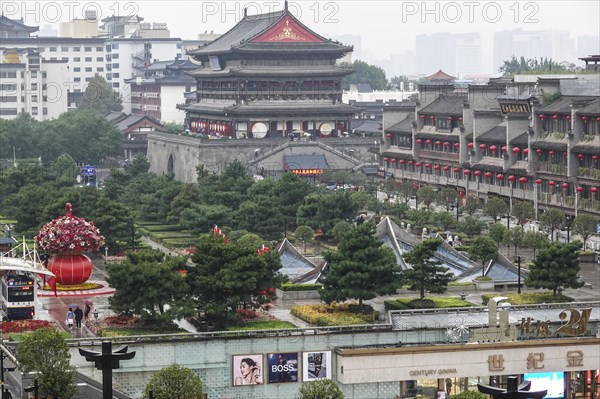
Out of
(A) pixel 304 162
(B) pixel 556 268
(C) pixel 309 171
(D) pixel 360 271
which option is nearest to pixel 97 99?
(A) pixel 304 162

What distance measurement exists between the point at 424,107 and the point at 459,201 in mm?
17409

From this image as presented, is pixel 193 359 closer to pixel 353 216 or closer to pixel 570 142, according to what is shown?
pixel 353 216

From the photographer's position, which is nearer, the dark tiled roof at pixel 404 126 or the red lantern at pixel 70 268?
the red lantern at pixel 70 268

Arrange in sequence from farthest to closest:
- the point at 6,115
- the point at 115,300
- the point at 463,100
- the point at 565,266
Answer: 1. the point at 6,115
2. the point at 463,100
3. the point at 565,266
4. the point at 115,300

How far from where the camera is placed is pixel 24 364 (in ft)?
149

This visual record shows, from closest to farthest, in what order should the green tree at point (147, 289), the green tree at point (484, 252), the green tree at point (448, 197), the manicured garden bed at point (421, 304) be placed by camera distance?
1. the green tree at point (147, 289)
2. the manicured garden bed at point (421, 304)
3. the green tree at point (484, 252)
4. the green tree at point (448, 197)

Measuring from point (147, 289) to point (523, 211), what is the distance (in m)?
36.0

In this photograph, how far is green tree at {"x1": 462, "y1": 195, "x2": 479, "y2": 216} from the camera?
3553 inches

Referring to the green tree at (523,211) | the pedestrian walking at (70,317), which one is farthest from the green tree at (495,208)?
the pedestrian walking at (70,317)

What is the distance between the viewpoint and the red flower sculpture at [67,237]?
6474 cm

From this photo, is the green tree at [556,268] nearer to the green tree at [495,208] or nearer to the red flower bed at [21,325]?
the red flower bed at [21,325]

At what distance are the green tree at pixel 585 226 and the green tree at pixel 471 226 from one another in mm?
6762

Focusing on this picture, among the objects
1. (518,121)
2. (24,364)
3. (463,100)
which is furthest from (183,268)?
(463,100)

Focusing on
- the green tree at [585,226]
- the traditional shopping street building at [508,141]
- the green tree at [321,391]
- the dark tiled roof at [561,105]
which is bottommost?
the green tree at [321,391]
